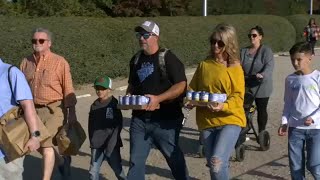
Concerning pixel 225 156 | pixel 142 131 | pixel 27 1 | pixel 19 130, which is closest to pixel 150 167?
pixel 142 131

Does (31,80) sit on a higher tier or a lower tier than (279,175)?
higher

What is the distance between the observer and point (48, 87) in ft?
21.8

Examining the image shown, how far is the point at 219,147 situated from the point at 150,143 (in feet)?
2.68

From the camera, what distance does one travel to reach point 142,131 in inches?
239

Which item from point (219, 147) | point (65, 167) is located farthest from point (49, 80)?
point (219, 147)

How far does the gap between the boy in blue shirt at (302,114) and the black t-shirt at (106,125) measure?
5.55ft

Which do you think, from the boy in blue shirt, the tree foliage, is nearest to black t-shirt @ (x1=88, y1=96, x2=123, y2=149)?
the boy in blue shirt

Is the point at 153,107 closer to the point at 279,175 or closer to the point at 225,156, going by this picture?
the point at 225,156

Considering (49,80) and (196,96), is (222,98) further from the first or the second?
(49,80)

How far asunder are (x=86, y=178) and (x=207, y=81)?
98.9 inches

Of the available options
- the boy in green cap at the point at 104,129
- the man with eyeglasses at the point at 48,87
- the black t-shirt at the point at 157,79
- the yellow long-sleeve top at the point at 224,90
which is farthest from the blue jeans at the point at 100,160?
the yellow long-sleeve top at the point at 224,90

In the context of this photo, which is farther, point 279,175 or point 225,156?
point 279,175

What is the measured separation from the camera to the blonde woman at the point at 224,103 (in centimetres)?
560

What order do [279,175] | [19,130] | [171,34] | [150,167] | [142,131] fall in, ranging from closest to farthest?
[19,130], [142,131], [279,175], [150,167], [171,34]
